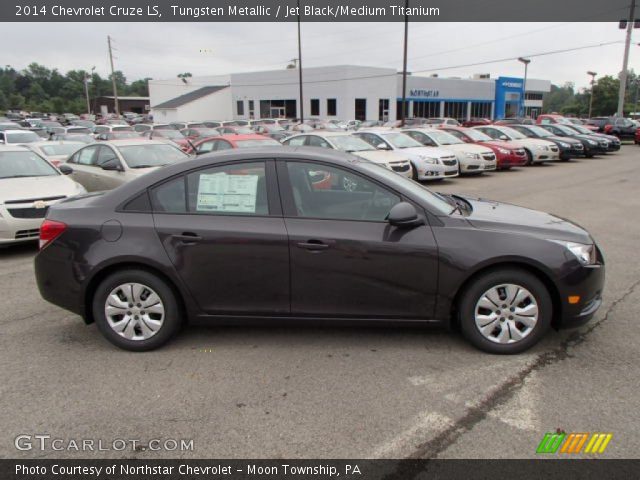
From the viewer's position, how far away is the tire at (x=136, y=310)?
3.97 meters

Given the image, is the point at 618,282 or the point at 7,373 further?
the point at 618,282

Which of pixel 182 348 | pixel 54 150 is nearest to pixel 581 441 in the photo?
pixel 182 348

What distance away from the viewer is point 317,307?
3.93m

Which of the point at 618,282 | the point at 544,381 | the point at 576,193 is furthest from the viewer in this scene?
the point at 576,193

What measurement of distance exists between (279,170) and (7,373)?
102 inches

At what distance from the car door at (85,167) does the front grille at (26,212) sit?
3.27m

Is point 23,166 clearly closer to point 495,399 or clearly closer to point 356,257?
point 356,257

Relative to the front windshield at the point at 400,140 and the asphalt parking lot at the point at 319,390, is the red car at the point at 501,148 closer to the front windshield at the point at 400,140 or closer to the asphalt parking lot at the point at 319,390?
the front windshield at the point at 400,140

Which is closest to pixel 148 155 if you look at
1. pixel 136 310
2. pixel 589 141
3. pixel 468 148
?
pixel 136 310

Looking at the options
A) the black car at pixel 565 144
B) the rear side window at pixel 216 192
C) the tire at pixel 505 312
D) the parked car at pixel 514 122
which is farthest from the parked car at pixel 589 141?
the rear side window at pixel 216 192

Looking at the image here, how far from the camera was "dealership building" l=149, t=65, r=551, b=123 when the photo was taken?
5147 centimetres

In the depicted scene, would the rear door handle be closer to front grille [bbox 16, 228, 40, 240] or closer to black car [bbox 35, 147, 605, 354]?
black car [bbox 35, 147, 605, 354]

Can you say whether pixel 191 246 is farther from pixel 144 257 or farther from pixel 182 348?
pixel 182 348

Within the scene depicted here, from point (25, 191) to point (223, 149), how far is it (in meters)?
2.93
